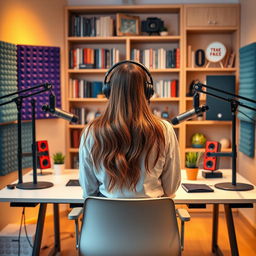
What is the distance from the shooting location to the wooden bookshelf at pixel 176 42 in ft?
14.0

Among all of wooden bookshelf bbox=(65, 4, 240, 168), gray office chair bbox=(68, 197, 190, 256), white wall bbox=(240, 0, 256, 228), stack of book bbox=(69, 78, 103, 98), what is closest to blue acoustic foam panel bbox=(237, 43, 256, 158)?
white wall bbox=(240, 0, 256, 228)

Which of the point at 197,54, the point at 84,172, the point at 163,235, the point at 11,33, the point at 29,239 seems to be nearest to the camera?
the point at 163,235

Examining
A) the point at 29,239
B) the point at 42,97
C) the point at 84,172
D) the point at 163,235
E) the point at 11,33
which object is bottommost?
the point at 29,239

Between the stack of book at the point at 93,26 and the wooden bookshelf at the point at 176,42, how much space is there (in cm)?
8

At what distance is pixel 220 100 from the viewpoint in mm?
4215

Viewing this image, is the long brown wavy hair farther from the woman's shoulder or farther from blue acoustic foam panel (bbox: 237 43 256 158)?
blue acoustic foam panel (bbox: 237 43 256 158)

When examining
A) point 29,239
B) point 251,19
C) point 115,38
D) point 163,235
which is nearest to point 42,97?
point 115,38

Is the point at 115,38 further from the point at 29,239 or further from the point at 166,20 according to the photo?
the point at 29,239

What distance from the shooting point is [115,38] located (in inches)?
170

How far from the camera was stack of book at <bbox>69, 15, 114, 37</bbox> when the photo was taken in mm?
4367

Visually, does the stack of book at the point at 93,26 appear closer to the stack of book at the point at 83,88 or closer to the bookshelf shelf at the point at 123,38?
the bookshelf shelf at the point at 123,38

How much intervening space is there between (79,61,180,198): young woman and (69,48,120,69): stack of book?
265 cm

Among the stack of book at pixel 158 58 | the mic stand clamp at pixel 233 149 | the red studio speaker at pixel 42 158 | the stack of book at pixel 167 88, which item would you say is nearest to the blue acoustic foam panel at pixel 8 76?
the red studio speaker at pixel 42 158

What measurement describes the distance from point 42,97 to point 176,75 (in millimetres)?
1570
